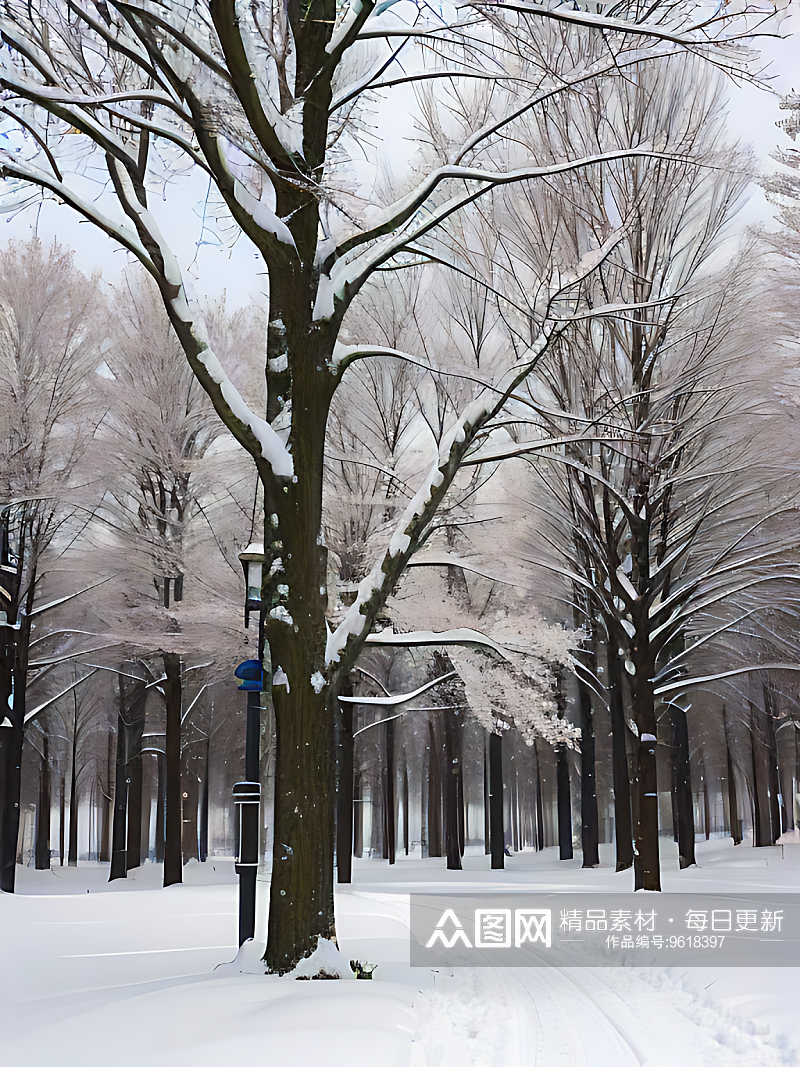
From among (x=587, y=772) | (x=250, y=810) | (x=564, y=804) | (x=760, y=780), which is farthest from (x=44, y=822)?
(x=250, y=810)

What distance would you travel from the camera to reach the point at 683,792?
25375 millimetres

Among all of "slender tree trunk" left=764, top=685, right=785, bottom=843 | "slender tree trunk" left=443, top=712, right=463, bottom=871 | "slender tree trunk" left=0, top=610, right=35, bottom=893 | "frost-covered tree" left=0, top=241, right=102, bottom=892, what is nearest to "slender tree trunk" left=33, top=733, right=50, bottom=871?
"slender tree trunk" left=443, top=712, right=463, bottom=871

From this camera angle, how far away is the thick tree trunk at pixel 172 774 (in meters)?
19.4

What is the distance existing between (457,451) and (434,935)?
5.66 metres

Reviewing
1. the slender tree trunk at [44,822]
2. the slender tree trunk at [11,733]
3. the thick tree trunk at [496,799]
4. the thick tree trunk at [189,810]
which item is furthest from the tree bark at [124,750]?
the thick tree trunk at [496,799]

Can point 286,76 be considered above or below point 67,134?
above

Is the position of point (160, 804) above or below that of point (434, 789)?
below

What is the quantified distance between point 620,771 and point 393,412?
35.3ft

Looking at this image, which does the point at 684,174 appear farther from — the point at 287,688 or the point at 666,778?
the point at 666,778

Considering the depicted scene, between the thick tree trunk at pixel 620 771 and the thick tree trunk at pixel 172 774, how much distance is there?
29.9ft

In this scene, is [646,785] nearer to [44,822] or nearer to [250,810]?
[250,810]

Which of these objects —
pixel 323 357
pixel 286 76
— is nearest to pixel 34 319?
pixel 286 76

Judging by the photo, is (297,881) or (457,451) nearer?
(297,881)

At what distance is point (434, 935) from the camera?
10.3 m
